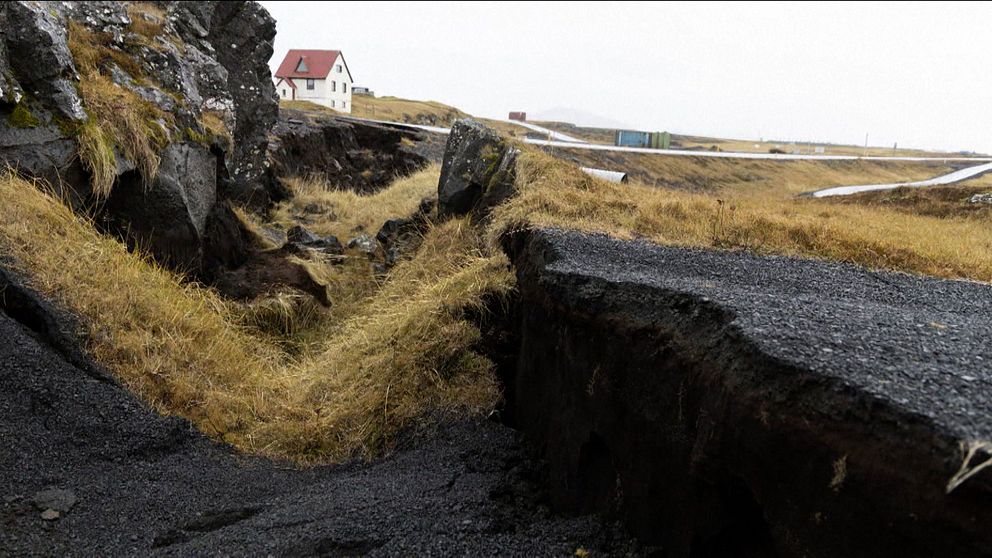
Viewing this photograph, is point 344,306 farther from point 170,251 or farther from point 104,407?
point 104,407

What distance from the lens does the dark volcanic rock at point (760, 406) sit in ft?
6.41

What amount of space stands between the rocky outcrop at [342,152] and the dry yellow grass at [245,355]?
30.7 feet

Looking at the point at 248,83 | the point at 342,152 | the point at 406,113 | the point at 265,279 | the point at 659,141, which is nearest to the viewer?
the point at 265,279

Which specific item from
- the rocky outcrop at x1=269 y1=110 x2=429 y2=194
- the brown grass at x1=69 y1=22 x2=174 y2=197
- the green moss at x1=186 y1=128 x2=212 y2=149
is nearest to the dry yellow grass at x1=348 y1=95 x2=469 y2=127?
the rocky outcrop at x1=269 y1=110 x2=429 y2=194

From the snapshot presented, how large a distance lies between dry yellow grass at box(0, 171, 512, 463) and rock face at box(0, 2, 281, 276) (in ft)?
2.01

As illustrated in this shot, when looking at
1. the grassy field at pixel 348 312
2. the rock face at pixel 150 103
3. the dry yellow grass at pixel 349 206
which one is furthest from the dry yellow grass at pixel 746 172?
the grassy field at pixel 348 312

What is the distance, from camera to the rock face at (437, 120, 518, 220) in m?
9.19

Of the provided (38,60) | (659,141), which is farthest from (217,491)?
(659,141)

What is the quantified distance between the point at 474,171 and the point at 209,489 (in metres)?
6.55

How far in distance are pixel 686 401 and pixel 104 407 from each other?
3721mm

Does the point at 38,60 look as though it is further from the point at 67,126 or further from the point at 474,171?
the point at 474,171

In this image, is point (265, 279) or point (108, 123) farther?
point (265, 279)

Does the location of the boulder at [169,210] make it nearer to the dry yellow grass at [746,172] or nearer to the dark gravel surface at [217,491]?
the dark gravel surface at [217,491]

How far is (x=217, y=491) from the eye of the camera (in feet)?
13.8
